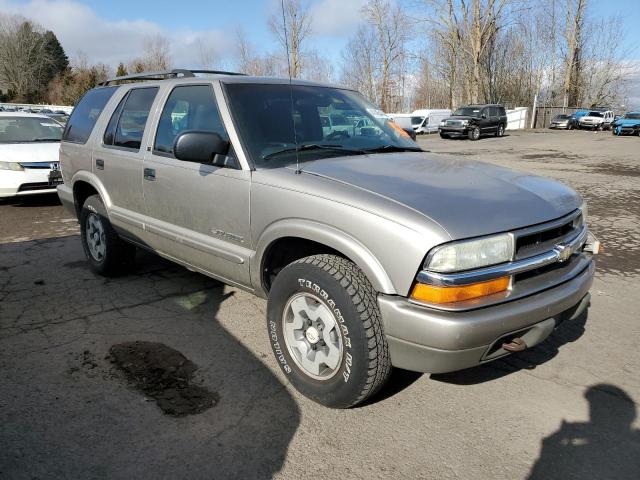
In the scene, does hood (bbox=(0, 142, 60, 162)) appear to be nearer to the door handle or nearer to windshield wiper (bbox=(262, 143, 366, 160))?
the door handle

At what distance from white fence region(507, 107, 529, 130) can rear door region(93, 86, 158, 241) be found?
1879 inches

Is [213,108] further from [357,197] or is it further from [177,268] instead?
[177,268]

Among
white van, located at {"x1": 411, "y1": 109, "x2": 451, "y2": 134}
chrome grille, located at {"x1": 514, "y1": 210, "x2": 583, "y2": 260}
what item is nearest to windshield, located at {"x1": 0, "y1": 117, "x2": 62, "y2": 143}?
chrome grille, located at {"x1": 514, "y1": 210, "x2": 583, "y2": 260}

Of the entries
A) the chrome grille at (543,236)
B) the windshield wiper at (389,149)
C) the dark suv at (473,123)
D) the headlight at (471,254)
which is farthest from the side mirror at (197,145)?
the dark suv at (473,123)

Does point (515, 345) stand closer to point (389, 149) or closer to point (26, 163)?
point (389, 149)

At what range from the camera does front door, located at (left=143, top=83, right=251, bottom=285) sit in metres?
3.27

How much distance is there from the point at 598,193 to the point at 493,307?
9184 mm

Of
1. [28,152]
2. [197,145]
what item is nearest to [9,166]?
[28,152]

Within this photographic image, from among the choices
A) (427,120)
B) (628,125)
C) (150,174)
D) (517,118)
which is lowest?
(628,125)

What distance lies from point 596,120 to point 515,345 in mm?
45716

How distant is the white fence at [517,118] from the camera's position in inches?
1854

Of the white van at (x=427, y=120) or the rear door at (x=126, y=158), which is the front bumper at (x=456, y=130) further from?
the rear door at (x=126, y=158)

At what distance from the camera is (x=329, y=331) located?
108 inches

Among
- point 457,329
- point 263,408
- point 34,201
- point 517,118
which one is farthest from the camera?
point 517,118
